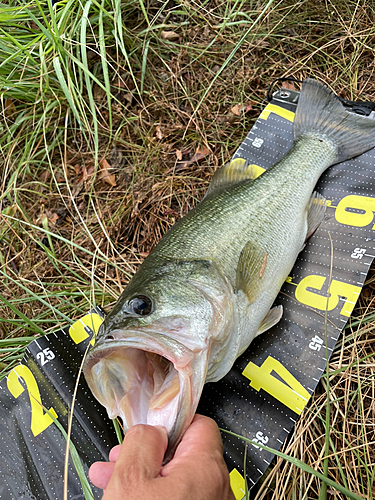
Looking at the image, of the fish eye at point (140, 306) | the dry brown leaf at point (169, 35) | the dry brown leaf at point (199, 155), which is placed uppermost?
the dry brown leaf at point (169, 35)

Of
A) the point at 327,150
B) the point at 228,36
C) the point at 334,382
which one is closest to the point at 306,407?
the point at 334,382

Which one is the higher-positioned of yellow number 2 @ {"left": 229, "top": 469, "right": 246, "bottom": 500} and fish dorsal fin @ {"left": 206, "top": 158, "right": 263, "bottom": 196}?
fish dorsal fin @ {"left": 206, "top": 158, "right": 263, "bottom": 196}

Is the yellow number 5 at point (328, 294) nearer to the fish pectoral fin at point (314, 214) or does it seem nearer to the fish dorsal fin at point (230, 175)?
the fish pectoral fin at point (314, 214)

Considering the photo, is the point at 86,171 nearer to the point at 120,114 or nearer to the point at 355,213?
the point at 120,114

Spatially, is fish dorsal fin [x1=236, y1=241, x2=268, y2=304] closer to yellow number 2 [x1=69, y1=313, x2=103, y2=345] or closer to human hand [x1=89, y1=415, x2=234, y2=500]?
human hand [x1=89, y1=415, x2=234, y2=500]

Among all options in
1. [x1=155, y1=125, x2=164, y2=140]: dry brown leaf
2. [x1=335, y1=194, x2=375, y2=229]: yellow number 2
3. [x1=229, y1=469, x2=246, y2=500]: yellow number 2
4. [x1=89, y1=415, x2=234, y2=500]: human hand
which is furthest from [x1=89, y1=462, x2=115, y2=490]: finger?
[x1=155, y1=125, x2=164, y2=140]: dry brown leaf

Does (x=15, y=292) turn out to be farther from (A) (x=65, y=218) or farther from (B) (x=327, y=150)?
(B) (x=327, y=150)

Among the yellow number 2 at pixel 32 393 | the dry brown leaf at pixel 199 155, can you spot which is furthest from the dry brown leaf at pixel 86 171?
the yellow number 2 at pixel 32 393
